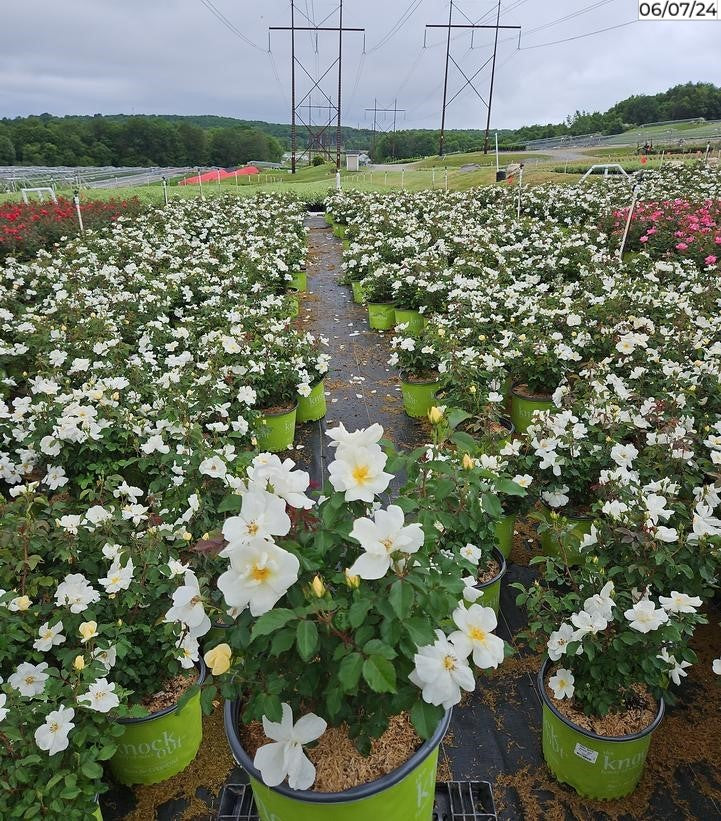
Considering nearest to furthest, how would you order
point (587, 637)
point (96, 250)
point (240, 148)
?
point (587, 637) < point (96, 250) < point (240, 148)

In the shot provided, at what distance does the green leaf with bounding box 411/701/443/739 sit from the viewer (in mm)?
1101

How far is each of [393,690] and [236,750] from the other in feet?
1.88

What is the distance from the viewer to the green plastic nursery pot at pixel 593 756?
1.73 meters

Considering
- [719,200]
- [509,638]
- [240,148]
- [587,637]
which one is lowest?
[509,638]

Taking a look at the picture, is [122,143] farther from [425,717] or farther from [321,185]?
[425,717]

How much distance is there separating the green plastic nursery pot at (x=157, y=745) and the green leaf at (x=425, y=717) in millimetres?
1015

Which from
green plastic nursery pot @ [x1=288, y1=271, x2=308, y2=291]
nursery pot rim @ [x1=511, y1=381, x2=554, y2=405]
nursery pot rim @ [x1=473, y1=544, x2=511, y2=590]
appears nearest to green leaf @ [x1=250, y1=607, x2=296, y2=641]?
nursery pot rim @ [x1=473, y1=544, x2=511, y2=590]

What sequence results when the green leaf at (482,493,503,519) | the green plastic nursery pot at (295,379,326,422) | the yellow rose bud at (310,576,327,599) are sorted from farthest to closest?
the green plastic nursery pot at (295,379,326,422)
the green leaf at (482,493,503,519)
the yellow rose bud at (310,576,327,599)

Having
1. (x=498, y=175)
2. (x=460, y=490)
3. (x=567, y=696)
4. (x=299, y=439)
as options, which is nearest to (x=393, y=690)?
(x=460, y=490)

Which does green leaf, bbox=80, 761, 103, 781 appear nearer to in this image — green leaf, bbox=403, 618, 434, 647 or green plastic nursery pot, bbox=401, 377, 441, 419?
green leaf, bbox=403, 618, 434, 647

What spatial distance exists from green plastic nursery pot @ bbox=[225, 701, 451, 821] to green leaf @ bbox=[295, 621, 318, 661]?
0.46m

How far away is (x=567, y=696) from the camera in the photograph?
1793 mm

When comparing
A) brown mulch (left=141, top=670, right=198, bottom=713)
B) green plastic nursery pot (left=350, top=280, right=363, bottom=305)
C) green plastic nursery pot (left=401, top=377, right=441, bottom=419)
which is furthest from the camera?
green plastic nursery pot (left=350, top=280, right=363, bottom=305)

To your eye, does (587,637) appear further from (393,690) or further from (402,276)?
(402,276)
